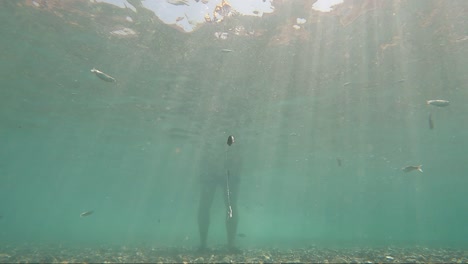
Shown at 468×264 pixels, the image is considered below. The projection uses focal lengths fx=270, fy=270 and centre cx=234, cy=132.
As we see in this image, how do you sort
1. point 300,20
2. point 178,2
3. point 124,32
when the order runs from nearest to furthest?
1. point 178,2
2. point 300,20
3. point 124,32

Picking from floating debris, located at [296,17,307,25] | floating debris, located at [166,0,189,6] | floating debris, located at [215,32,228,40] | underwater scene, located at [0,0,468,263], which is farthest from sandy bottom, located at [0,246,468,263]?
floating debris, located at [296,17,307,25]

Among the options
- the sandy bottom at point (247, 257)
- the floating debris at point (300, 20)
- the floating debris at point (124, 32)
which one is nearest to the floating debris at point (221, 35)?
the floating debris at point (300, 20)

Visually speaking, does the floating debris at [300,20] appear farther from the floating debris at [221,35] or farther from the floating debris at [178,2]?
the floating debris at [178,2]

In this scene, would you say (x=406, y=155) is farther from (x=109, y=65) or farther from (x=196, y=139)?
(x=109, y=65)

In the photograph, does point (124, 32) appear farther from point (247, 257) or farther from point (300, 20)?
point (247, 257)

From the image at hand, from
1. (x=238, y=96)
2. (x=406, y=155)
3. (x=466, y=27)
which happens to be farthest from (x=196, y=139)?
(x=406, y=155)

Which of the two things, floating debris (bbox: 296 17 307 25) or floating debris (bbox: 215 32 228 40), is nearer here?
floating debris (bbox: 296 17 307 25)

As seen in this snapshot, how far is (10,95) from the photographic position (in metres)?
21.8

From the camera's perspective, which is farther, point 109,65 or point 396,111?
point 396,111

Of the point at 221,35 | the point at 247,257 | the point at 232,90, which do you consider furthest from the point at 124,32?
the point at 247,257

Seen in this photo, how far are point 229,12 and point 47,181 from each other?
70.1m

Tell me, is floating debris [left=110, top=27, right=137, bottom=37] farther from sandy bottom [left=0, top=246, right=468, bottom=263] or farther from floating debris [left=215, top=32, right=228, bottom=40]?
sandy bottom [left=0, top=246, right=468, bottom=263]

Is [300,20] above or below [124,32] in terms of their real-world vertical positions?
above

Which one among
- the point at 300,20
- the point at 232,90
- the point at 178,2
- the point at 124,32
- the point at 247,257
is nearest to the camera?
the point at 247,257
